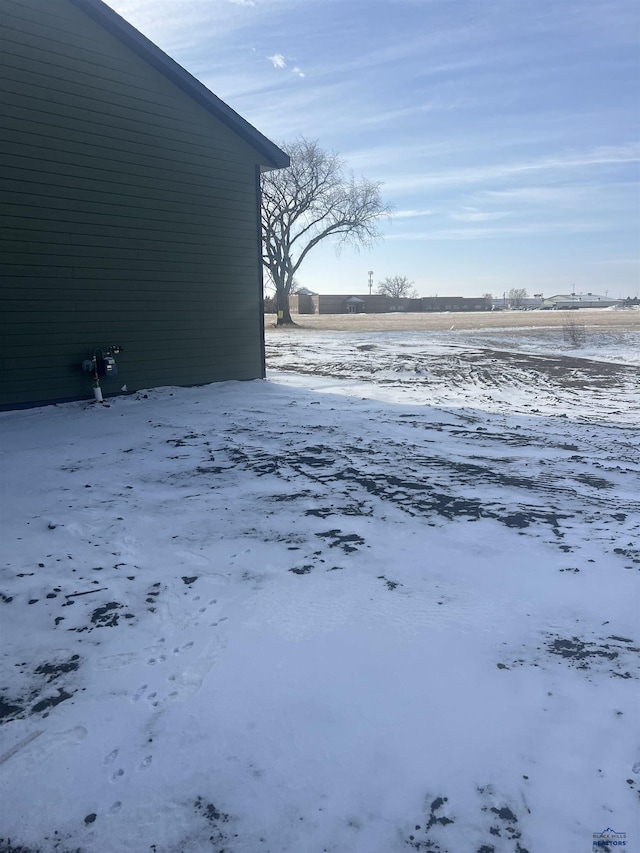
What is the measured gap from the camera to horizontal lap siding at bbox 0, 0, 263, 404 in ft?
24.0

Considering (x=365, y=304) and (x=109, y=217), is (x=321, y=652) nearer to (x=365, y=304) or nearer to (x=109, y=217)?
(x=109, y=217)

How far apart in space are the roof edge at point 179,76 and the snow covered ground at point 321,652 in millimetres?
6449

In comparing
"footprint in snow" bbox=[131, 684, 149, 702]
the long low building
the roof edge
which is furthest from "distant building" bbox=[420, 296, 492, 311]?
"footprint in snow" bbox=[131, 684, 149, 702]

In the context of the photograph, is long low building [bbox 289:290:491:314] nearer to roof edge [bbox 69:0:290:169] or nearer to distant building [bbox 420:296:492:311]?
distant building [bbox 420:296:492:311]

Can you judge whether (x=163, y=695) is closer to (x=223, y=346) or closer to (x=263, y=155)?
(x=223, y=346)

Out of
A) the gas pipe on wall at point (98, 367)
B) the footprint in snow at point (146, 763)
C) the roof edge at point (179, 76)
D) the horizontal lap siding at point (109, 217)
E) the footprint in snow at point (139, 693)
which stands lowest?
the footprint in snow at point (146, 763)

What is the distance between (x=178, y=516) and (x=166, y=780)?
2.27 meters

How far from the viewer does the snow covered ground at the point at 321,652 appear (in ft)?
5.55

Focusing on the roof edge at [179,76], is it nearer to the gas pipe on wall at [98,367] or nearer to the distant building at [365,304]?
the gas pipe on wall at [98,367]

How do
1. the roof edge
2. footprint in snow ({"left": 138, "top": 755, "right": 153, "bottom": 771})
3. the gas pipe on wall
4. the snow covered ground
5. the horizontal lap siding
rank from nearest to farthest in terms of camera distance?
1. the snow covered ground
2. footprint in snow ({"left": 138, "top": 755, "right": 153, "bottom": 771})
3. the horizontal lap siding
4. the roof edge
5. the gas pipe on wall

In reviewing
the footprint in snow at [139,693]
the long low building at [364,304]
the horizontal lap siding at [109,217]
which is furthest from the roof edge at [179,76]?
the long low building at [364,304]

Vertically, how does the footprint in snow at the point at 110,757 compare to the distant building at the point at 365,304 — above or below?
below

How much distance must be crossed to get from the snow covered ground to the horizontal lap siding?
10.3 ft

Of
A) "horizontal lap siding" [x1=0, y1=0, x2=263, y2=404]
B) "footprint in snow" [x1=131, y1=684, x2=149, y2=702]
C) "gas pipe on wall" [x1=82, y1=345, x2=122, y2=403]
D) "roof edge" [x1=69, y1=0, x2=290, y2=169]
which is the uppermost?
"roof edge" [x1=69, y1=0, x2=290, y2=169]
